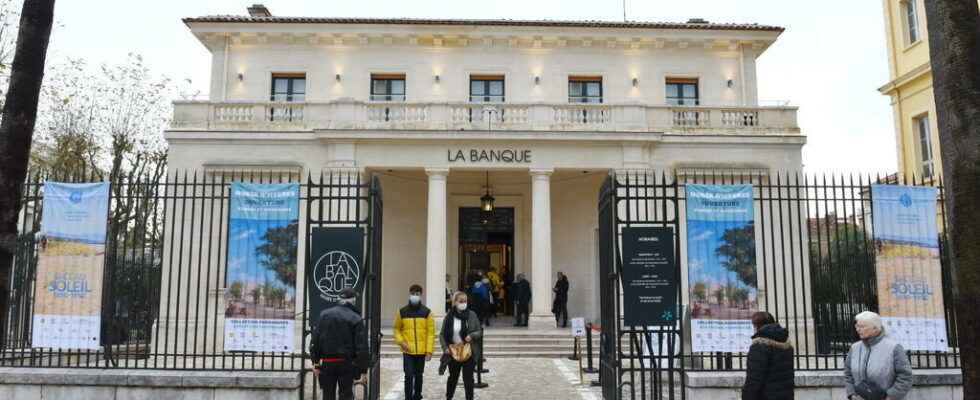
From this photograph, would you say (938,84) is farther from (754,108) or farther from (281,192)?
(754,108)

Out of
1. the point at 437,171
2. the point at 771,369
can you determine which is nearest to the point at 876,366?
the point at 771,369

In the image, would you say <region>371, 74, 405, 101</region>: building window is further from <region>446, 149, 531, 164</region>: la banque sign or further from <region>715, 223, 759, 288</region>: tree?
<region>715, 223, 759, 288</region>: tree

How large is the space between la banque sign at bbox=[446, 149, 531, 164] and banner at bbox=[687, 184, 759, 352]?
33.0ft

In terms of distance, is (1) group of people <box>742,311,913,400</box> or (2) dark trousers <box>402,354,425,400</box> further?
(2) dark trousers <box>402,354,425,400</box>

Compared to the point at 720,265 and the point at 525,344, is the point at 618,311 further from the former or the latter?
the point at 525,344

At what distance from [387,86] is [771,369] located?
18.8 m

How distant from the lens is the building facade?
19.7 metres

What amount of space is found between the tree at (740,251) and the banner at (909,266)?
66.3 inches

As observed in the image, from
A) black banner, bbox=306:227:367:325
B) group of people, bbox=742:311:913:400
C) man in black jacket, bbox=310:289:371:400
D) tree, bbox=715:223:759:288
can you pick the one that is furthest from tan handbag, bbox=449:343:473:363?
group of people, bbox=742:311:913:400

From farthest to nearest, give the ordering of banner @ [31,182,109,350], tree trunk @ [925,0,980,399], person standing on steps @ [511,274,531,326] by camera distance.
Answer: person standing on steps @ [511,274,531,326] → banner @ [31,182,109,350] → tree trunk @ [925,0,980,399]

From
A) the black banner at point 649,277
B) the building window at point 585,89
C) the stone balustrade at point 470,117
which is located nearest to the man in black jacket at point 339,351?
the black banner at point 649,277

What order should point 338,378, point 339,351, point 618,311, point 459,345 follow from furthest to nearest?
point 459,345 → point 618,311 → point 338,378 → point 339,351

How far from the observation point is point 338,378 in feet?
25.4

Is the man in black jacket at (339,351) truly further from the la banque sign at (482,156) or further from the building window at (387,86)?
the building window at (387,86)
